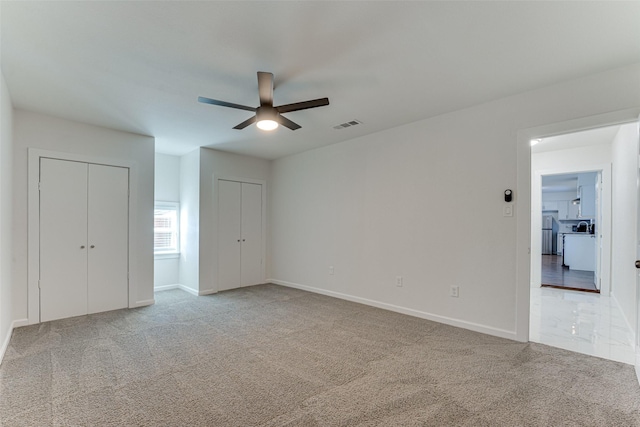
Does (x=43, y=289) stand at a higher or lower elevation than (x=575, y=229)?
lower

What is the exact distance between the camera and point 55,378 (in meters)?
2.42

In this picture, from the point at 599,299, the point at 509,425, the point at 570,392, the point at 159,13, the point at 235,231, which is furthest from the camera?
the point at 235,231

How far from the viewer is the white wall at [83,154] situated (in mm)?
3672

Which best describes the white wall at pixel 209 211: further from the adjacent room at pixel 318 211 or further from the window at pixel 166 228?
the window at pixel 166 228

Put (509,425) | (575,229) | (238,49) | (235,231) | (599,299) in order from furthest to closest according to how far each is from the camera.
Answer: (575,229)
(235,231)
(599,299)
(238,49)
(509,425)

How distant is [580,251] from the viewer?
24.8 feet

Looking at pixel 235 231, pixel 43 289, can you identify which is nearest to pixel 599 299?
pixel 235 231

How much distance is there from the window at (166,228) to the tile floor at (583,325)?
5767 mm

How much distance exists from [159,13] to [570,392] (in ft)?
12.7

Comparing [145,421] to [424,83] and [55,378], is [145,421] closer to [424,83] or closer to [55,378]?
[55,378]

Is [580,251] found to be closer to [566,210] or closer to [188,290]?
[566,210]

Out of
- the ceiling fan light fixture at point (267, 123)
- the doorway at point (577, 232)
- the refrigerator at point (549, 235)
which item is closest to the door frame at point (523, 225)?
Result: the ceiling fan light fixture at point (267, 123)

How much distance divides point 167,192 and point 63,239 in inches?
80.3

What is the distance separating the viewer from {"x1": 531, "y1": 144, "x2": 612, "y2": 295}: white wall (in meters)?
5.07
